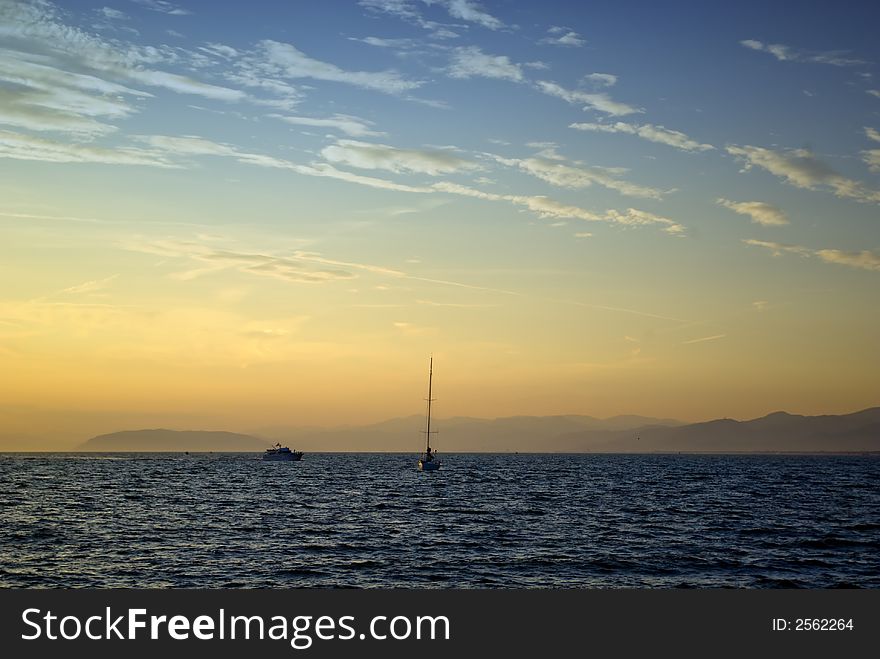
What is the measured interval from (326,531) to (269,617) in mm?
40433

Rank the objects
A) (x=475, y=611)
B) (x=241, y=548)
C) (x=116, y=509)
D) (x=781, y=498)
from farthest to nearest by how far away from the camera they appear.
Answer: (x=781, y=498) → (x=116, y=509) → (x=241, y=548) → (x=475, y=611)

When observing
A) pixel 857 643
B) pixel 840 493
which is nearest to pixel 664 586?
pixel 857 643

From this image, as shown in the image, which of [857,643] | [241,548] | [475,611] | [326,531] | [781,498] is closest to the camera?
[857,643]

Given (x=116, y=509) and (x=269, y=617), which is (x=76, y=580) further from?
(x=116, y=509)

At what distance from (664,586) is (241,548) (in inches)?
1056

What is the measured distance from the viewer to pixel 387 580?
131 ft

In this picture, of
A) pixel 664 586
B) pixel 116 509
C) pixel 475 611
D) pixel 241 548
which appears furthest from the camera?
pixel 116 509

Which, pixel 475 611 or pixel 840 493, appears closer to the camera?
pixel 475 611

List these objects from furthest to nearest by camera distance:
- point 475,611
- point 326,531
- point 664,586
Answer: point 326,531 → point 664,586 → point 475,611

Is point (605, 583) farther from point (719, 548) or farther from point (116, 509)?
point (116, 509)

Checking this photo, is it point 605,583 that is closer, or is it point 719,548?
point 605,583

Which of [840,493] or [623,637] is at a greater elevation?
[623,637]

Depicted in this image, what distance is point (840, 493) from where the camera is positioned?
358 ft

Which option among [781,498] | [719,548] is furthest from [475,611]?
[781,498]
